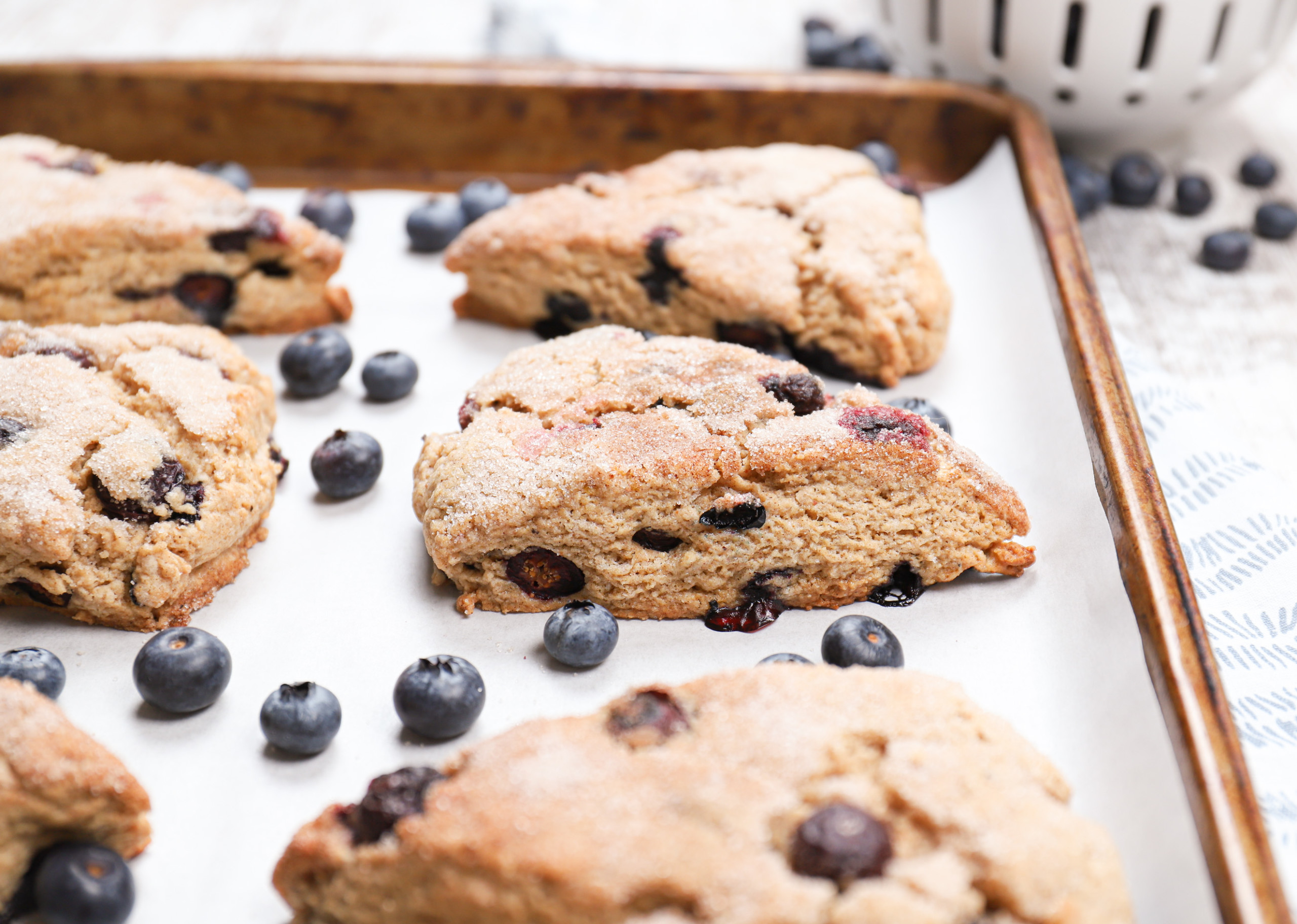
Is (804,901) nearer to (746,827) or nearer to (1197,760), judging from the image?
(746,827)

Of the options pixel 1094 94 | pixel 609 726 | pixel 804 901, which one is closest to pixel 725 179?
pixel 1094 94

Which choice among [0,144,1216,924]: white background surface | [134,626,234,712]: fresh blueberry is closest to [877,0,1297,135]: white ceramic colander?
[0,144,1216,924]: white background surface

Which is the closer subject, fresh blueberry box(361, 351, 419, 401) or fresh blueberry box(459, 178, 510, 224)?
fresh blueberry box(361, 351, 419, 401)

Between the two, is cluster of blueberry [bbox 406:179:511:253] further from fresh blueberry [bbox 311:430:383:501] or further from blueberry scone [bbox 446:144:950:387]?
fresh blueberry [bbox 311:430:383:501]

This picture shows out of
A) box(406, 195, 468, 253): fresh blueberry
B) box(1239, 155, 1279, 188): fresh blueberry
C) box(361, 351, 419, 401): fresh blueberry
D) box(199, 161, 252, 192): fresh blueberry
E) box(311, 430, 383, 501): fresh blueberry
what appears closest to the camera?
box(311, 430, 383, 501): fresh blueberry

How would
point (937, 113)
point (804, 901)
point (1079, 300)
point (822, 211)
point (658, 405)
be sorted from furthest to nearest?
point (937, 113) < point (822, 211) < point (1079, 300) < point (658, 405) < point (804, 901)

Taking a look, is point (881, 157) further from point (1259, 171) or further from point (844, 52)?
point (1259, 171)

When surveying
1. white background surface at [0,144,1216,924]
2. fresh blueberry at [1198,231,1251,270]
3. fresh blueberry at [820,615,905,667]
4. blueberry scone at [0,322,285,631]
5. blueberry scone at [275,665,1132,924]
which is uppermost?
blueberry scone at [275,665,1132,924]
